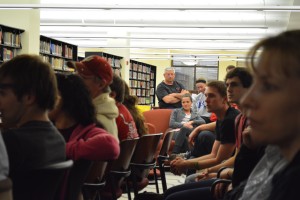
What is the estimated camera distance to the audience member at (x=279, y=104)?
1.10 metres

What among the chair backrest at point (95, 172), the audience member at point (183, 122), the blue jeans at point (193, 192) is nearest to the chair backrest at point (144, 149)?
the blue jeans at point (193, 192)

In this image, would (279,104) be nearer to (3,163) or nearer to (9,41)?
(3,163)

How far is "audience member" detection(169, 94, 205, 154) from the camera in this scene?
279 inches

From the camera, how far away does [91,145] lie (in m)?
2.50

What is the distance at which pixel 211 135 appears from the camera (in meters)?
4.64

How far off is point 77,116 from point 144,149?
1302 millimetres

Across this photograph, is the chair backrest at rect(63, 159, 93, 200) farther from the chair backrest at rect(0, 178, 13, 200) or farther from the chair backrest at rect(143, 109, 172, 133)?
the chair backrest at rect(143, 109, 172, 133)

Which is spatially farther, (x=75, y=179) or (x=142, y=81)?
(x=142, y=81)

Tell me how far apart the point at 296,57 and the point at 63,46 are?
1068 centimetres

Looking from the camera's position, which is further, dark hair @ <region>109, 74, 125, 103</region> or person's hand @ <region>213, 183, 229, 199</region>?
dark hair @ <region>109, 74, 125, 103</region>

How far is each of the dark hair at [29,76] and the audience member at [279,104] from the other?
40.7 inches

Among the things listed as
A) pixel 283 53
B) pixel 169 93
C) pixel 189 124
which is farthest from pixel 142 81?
pixel 283 53

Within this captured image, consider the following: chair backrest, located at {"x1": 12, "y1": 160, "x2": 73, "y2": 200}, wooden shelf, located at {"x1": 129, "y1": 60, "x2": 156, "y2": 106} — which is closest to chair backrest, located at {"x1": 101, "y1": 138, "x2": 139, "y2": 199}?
chair backrest, located at {"x1": 12, "y1": 160, "x2": 73, "y2": 200}

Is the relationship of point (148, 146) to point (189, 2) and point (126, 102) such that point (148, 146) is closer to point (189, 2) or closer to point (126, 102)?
point (126, 102)
